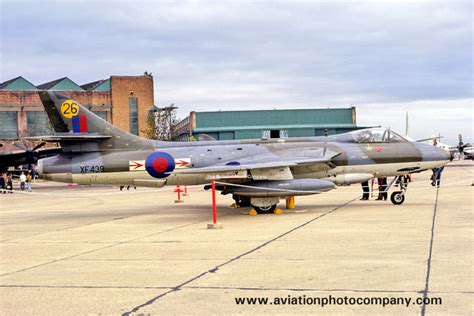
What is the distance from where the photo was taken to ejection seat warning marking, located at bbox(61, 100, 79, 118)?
18.6 metres

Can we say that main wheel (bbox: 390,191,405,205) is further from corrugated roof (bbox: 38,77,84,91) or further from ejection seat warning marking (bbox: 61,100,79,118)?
corrugated roof (bbox: 38,77,84,91)

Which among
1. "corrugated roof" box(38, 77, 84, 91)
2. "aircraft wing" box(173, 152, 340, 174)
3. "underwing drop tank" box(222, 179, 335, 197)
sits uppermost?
"corrugated roof" box(38, 77, 84, 91)

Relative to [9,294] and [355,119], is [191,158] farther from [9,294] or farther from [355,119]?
[355,119]

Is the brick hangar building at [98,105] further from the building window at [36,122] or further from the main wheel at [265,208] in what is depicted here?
the main wheel at [265,208]

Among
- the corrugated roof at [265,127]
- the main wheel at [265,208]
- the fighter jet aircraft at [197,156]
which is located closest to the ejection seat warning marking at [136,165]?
the fighter jet aircraft at [197,156]

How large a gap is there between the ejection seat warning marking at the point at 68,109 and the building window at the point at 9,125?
64.9m

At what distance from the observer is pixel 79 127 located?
1870 cm

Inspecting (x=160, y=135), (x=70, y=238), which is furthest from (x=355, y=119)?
(x=70, y=238)

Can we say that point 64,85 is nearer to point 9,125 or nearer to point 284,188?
point 9,125

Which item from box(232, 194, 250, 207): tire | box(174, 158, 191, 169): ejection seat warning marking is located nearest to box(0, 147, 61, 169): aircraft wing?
box(232, 194, 250, 207): tire

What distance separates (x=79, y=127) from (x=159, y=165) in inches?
114

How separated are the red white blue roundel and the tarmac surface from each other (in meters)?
1.78

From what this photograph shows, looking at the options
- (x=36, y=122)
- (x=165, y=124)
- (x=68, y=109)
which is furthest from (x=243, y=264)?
(x=36, y=122)

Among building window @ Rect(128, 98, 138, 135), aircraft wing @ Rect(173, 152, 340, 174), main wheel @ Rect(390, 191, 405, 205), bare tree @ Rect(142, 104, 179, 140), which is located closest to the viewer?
aircraft wing @ Rect(173, 152, 340, 174)
